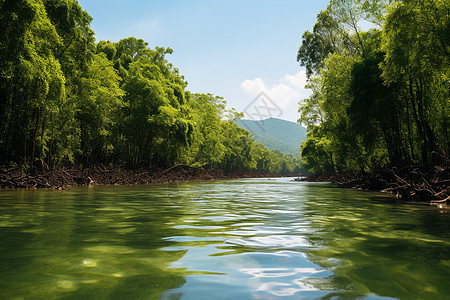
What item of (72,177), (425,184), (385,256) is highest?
(72,177)

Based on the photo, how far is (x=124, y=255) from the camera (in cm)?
362

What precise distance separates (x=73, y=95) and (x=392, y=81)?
58.1 feet

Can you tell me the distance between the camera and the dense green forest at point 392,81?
10.9 m

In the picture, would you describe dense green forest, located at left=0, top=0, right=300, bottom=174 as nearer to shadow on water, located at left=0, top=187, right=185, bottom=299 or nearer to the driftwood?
shadow on water, located at left=0, top=187, right=185, bottom=299

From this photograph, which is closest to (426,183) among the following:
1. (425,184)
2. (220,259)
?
(425,184)

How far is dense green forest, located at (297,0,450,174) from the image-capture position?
431 inches

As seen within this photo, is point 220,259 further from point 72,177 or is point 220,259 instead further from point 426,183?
point 72,177

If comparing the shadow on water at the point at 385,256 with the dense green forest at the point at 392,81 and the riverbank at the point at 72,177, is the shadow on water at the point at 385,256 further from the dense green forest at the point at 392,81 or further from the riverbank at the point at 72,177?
the riverbank at the point at 72,177

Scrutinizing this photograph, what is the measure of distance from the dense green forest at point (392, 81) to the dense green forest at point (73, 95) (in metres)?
13.8

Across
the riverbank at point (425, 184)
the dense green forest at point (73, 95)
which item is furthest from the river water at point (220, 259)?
the dense green forest at point (73, 95)

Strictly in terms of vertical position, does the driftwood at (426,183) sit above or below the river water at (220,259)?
above

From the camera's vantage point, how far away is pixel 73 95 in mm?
19656

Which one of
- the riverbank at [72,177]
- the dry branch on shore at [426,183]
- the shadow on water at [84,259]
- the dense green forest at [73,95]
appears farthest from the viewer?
the riverbank at [72,177]

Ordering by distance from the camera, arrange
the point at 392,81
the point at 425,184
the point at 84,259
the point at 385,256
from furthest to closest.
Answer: the point at 392,81 < the point at 425,184 < the point at 385,256 < the point at 84,259
